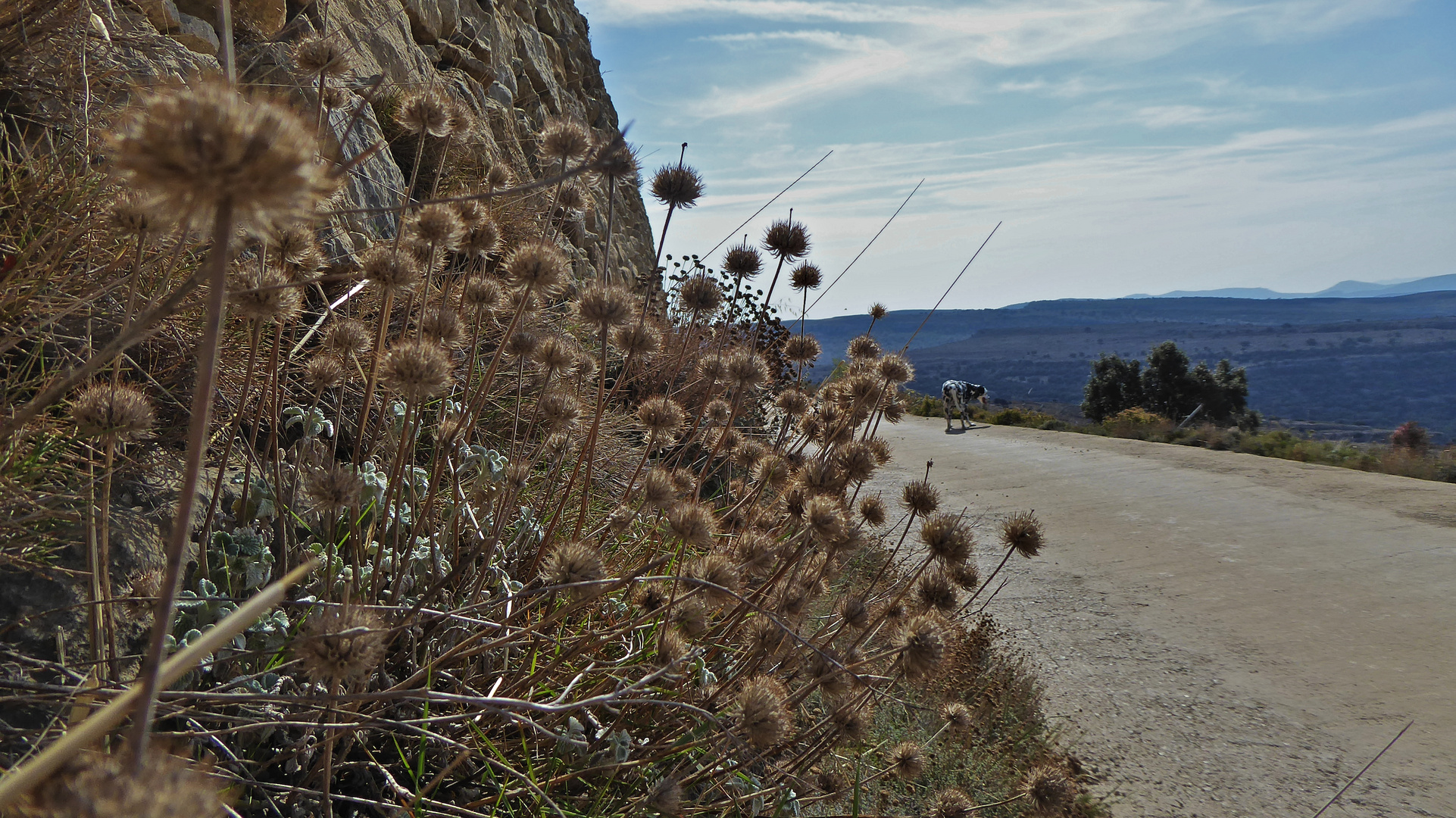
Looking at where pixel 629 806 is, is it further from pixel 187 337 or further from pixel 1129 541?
pixel 1129 541

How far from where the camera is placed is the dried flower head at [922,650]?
2.00 m

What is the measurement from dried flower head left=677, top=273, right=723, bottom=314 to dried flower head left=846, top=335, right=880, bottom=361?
3.14 feet

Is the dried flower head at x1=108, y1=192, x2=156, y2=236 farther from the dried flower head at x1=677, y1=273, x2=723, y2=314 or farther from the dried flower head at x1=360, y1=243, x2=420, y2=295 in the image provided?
the dried flower head at x1=677, y1=273, x2=723, y2=314

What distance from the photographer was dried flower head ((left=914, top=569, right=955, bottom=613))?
2.49 meters

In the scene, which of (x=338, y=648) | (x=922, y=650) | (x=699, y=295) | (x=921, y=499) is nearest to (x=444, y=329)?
(x=699, y=295)

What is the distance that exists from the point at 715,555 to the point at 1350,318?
246206 mm

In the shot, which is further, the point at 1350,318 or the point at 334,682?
the point at 1350,318

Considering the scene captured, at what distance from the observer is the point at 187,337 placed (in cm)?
284

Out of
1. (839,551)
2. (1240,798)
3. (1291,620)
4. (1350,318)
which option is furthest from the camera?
(1350,318)

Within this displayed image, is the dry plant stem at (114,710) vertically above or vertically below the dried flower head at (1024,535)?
above

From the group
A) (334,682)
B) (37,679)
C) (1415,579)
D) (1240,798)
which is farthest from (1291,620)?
(37,679)

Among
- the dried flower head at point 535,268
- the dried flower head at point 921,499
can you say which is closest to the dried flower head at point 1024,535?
the dried flower head at point 921,499

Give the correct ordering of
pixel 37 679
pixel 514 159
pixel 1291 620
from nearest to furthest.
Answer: pixel 37 679 < pixel 1291 620 < pixel 514 159

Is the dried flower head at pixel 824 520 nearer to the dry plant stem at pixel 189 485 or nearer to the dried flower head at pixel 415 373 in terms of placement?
the dried flower head at pixel 415 373
